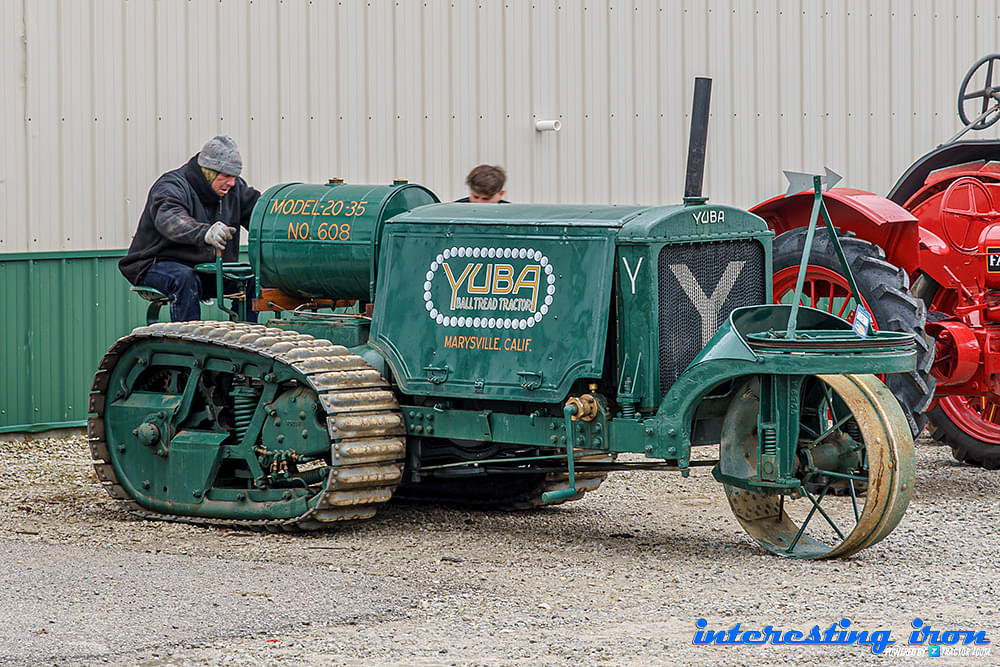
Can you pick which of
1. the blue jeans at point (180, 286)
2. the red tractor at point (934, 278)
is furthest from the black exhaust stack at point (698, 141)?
the blue jeans at point (180, 286)

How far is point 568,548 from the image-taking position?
23.7ft

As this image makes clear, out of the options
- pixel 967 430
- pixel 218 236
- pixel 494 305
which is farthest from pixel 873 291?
pixel 218 236

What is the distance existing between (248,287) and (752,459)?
9.67 feet

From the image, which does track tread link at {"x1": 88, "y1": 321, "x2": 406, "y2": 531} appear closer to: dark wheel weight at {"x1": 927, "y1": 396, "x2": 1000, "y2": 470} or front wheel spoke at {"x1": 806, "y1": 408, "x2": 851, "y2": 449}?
front wheel spoke at {"x1": 806, "y1": 408, "x2": 851, "y2": 449}

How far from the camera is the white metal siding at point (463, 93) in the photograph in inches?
401

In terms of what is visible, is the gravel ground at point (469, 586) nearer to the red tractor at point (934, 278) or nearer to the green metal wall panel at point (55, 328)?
the red tractor at point (934, 278)

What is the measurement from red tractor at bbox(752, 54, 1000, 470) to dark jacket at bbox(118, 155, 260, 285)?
2.81 meters

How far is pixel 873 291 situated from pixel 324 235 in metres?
2.59

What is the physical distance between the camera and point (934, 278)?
8867mm

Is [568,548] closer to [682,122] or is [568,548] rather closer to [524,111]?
[524,111]

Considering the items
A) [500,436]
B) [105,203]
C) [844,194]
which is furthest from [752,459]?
[105,203]

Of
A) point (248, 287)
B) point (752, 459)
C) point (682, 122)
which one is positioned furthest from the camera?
point (682, 122)

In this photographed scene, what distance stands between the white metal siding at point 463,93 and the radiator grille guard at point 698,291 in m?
4.37

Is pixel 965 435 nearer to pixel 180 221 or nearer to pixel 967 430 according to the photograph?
pixel 967 430
